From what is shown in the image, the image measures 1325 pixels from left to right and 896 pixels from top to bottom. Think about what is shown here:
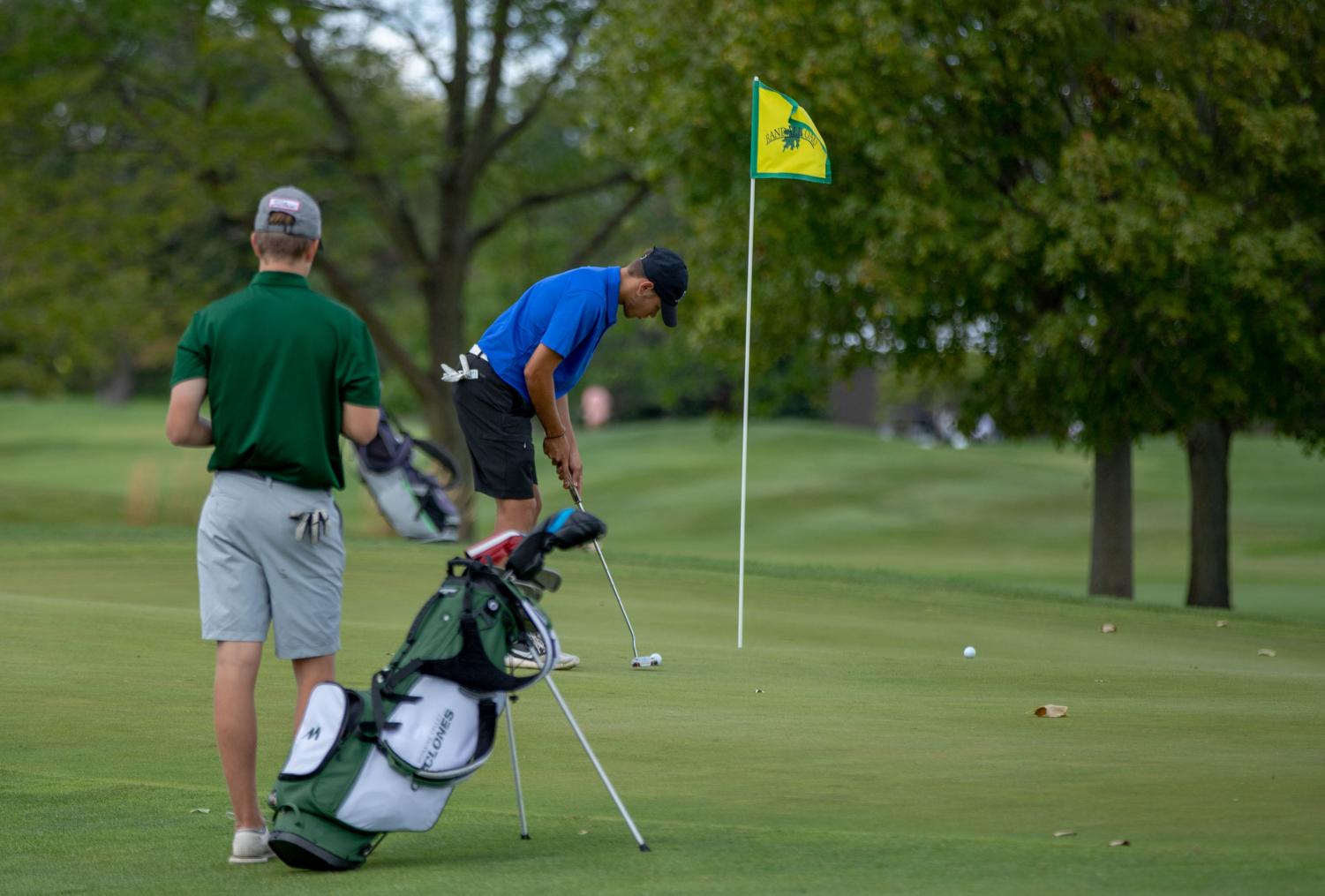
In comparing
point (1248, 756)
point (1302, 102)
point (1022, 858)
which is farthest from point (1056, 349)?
point (1022, 858)

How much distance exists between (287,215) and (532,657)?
1.96m

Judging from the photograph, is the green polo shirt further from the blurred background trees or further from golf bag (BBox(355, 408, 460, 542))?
the blurred background trees

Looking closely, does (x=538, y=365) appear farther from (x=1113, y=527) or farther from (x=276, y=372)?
(x=1113, y=527)

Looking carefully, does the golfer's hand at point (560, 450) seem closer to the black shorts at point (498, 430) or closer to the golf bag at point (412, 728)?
the black shorts at point (498, 430)

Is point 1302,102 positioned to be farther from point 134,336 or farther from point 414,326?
point 414,326

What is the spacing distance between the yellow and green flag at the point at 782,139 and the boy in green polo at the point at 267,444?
23.8ft

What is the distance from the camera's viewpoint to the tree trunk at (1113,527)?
20.2m

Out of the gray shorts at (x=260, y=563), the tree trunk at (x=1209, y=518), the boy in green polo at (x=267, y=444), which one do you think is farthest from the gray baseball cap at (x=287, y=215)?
the tree trunk at (x=1209, y=518)

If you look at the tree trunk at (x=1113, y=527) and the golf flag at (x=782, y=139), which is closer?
the golf flag at (x=782, y=139)

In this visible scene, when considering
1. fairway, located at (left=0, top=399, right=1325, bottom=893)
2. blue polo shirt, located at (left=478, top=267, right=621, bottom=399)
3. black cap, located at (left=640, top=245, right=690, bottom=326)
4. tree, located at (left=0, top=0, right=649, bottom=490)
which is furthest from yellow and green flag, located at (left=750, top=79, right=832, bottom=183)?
tree, located at (left=0, top=0, right=649, bottom=490)

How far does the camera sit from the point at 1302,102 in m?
17.6

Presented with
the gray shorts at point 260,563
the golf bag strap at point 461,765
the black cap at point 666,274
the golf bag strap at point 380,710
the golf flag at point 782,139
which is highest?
the golf flag at point 782,139

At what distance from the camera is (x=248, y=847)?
5.43 m

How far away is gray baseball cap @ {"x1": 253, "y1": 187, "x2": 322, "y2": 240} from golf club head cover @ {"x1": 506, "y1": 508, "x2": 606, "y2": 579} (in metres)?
1.16
